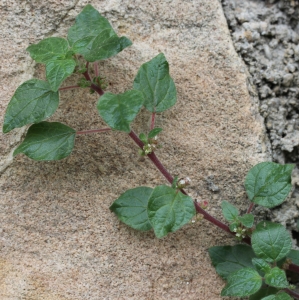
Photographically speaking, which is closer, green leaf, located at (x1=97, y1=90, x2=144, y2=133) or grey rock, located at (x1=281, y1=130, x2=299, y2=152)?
green leaf, located at (x1=97, y1=90, x2=144, y2=133)

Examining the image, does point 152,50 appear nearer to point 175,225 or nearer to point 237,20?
point 237,20

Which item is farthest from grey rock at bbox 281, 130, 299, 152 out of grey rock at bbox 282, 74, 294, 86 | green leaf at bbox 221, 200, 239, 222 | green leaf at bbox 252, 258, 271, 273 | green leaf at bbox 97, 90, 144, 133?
green leaf at bbox 97, 90, 144, 133

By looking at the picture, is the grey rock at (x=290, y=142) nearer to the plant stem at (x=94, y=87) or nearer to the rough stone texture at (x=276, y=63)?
the rough stone texture at (x=276, y=63)

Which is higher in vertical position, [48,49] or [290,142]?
[48,49]

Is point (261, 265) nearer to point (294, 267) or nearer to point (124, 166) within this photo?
point (294, 267)

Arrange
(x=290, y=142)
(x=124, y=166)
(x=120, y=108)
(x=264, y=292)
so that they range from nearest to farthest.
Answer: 1. (x=120, y=108)
2. (x=264, y=292)
3. (x=124, y=166)
4. (x=290, y=142)

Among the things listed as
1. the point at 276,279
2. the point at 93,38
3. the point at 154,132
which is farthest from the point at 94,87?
the point at 276,279

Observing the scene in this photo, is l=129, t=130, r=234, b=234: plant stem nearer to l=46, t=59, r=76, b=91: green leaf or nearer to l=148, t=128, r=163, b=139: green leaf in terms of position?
l=148, t=128, r=163, b=139: green leaf
